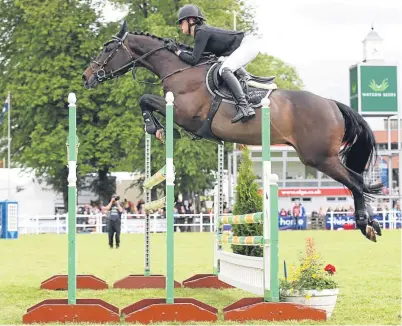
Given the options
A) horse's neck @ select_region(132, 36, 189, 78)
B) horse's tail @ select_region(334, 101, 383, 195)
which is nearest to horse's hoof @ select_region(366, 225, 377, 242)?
horse's tail @ select_region(334, 101, 383, 195)

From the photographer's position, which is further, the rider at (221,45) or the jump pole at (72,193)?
the rider at (221,45)

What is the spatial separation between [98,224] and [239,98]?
22.1 meters

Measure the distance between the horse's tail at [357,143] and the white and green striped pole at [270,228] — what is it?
1945 mm

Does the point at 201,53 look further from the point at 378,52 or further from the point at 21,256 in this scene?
the point at 378,52

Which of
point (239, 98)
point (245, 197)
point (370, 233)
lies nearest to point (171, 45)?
point (239, 98)

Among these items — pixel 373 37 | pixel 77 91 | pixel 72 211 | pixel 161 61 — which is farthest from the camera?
pixel 373 37

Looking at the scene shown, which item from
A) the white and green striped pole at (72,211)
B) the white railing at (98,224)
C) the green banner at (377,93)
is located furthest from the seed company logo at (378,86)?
the white and green striped pole at (72,211)

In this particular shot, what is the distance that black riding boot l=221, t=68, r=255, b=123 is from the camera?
8.32m

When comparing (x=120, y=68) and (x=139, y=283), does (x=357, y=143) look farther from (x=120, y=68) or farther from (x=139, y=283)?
(x=139, y=283)

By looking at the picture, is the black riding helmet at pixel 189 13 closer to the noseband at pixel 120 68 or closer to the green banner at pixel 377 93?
the noseband at pixel 120 68

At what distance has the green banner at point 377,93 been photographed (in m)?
38.1

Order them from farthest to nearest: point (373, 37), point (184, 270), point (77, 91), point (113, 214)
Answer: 1. point (373, 37)
2. point (77, 91)
3. point (113, 214)
4. point (184, 270)

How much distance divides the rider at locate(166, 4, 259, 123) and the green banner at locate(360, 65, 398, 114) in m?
30.0

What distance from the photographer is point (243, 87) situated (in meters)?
8.65
